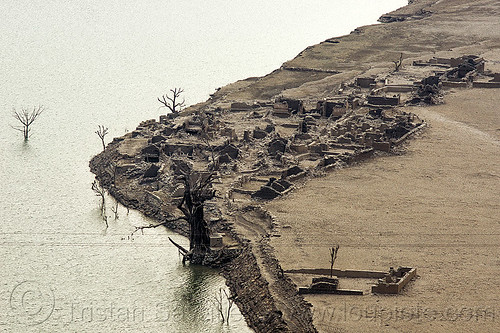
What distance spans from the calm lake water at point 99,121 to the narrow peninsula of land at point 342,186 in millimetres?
1896

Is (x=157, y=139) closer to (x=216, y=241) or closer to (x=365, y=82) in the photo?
(x=216, y=241)

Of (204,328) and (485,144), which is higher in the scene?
(485,144)

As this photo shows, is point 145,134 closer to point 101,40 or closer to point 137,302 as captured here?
point 137,302

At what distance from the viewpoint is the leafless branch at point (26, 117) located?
5931cm

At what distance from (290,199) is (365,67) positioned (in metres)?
32.9

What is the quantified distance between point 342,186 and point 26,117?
21.1 metres

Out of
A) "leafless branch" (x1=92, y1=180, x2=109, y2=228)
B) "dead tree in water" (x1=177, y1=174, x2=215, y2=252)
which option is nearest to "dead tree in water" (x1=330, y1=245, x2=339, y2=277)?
"dead tree in water" (x1=177, y1=174, x2=215, y2=252)

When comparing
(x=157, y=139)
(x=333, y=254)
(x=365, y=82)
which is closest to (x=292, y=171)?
(x=157, y=139)

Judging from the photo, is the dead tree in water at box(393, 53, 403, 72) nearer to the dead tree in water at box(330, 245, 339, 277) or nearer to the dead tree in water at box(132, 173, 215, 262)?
the dead tree in water at box(132, 173, 215, 262)

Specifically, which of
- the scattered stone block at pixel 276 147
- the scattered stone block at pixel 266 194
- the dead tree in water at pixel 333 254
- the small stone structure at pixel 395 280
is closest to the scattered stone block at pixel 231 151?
the scattered stone block at pixel 276 147

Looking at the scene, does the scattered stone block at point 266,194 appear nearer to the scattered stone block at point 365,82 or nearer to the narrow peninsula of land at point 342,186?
the narrow peninsula of land at point 342,186

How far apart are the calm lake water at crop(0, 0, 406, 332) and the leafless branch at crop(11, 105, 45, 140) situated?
0.54 m

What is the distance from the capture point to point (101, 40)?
10212 centimetres

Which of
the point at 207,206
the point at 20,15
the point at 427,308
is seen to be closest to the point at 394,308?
the point at 427,308
